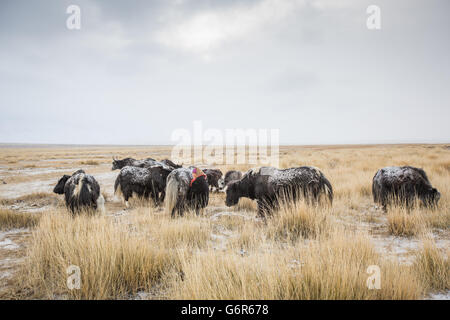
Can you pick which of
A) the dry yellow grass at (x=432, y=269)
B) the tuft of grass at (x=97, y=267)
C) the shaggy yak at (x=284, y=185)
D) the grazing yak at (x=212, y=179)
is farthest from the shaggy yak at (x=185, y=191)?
the grazing yak at (x=212, y=179)

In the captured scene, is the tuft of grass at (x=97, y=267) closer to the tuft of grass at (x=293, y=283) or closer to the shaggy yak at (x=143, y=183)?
the tuft of grass at (x=293, y=283)

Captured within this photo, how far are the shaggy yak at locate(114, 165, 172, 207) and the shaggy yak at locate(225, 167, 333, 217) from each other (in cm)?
353

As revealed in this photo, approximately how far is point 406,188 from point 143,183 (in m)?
8.38

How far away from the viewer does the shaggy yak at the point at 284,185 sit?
16.6ft

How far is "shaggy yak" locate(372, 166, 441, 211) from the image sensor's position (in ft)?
17.2

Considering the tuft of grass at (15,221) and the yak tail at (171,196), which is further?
the yak tail at (171,196)

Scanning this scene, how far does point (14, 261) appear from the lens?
3242mm

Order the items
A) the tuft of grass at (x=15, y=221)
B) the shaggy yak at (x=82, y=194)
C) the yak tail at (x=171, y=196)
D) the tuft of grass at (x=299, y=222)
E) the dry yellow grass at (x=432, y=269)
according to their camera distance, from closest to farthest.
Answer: the dry yellow grass at (x=432, y=269) < the tuft of grass at (x=299, y=222) < the tuft of grass at (x=15, y=221) < the shaggy yak at (x=82, y=194) < the yak tail at (x=171, y=196)

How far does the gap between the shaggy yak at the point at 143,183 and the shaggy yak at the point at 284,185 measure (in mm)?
3533

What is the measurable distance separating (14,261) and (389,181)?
8.39 meters

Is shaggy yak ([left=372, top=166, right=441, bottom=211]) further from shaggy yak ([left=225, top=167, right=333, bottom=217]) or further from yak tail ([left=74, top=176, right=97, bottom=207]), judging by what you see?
yak tail ([left=74, top=176, right=97, bottom=207])

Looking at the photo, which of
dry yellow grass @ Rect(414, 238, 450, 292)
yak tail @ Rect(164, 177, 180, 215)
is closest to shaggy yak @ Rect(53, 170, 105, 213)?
yak tail @ Rect(164, 177, 180, 215)

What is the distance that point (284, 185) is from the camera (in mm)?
5285

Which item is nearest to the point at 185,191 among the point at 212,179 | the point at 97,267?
the point at 97,267
